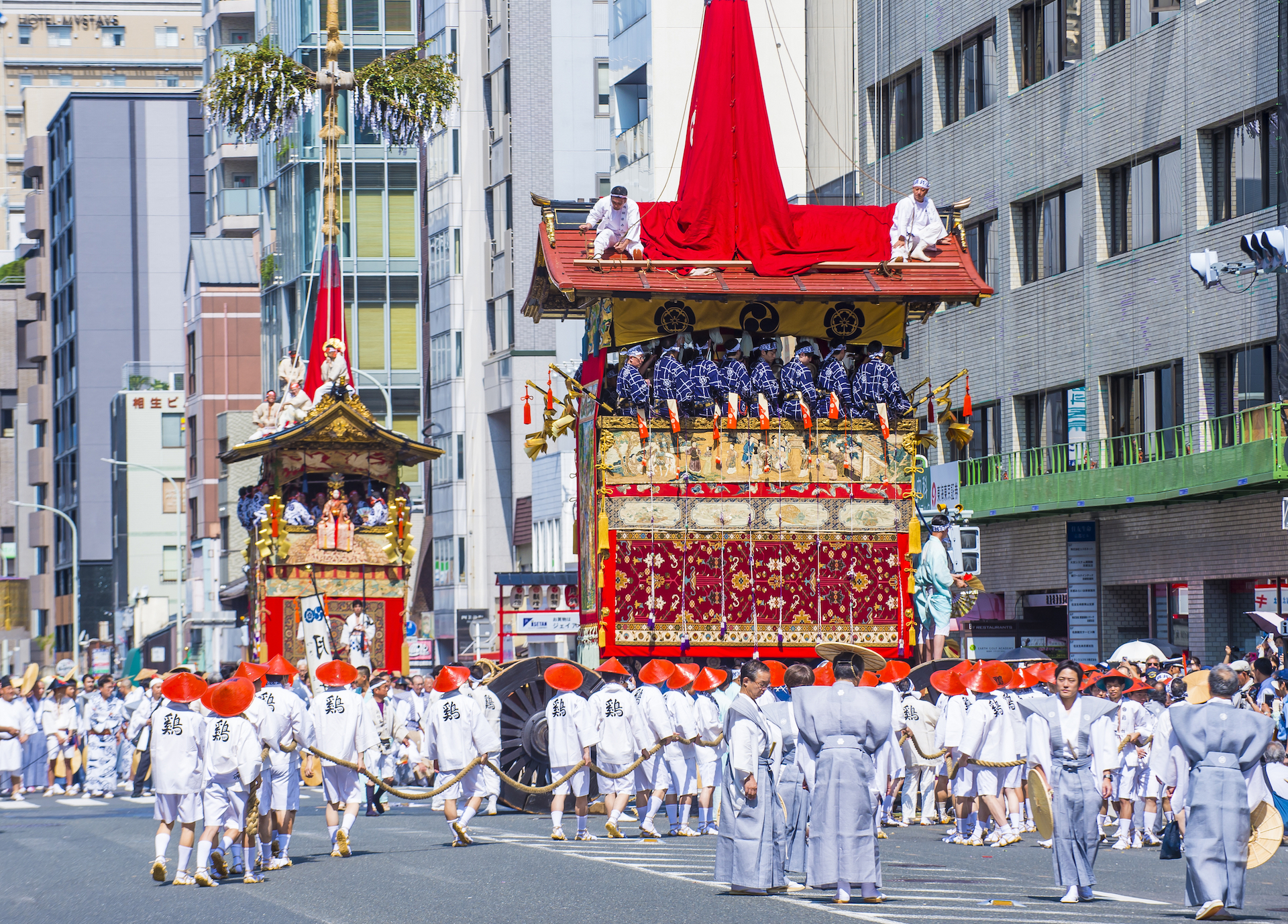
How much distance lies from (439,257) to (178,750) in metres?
43.0

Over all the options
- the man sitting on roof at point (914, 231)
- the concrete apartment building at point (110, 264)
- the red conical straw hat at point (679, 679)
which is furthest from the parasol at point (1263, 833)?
the concrete apartment building at point (110, 264)

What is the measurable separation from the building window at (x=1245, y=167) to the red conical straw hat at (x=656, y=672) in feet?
37.4

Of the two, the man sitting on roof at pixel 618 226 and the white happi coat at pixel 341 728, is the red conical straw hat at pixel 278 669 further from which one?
the man sitting on roof at pixel 618 226

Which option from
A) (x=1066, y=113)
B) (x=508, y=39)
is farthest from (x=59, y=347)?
(x=1066, y=113)

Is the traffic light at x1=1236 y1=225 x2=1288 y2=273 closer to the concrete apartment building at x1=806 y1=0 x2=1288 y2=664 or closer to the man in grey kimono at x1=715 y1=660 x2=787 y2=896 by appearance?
the concrete apartment building at x1=806 y1=0 x2=1288 y2=664

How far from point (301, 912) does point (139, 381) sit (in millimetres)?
67189

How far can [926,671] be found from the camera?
22125mm

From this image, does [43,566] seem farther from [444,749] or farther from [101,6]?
[444,749]

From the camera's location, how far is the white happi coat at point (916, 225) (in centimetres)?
2373

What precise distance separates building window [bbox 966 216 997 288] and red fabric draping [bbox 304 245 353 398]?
423 inches

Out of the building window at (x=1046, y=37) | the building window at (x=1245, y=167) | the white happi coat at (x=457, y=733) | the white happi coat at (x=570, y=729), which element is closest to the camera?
the white happi coat at (x=457, y=733)

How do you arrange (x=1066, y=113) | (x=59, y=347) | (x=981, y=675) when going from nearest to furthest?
(x=981, y=675) → (x=1066, y=113) → (x=59, y=347)

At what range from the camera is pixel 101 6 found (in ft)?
346

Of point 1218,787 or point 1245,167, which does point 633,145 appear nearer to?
point 1245,167
